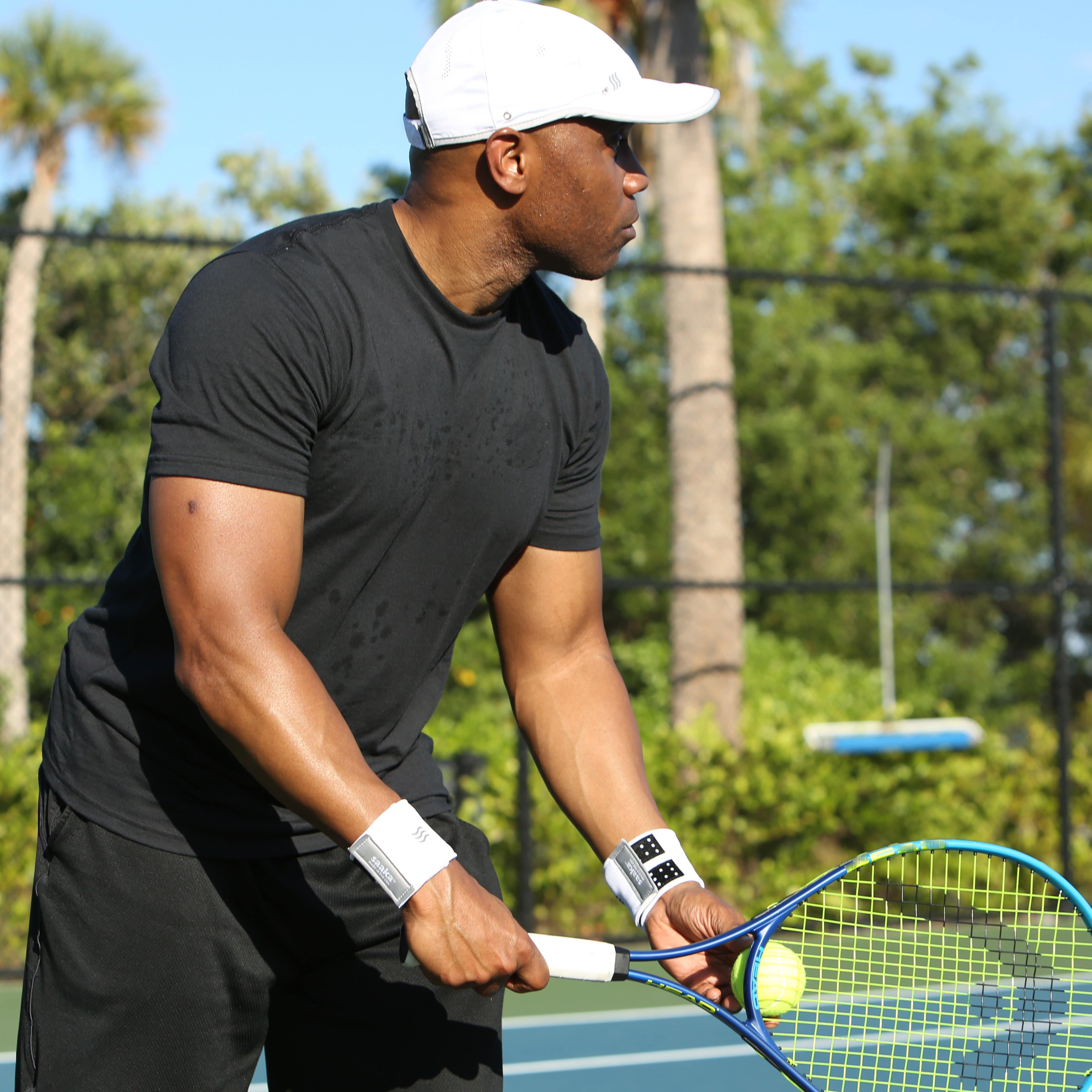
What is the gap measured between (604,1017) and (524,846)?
989mm

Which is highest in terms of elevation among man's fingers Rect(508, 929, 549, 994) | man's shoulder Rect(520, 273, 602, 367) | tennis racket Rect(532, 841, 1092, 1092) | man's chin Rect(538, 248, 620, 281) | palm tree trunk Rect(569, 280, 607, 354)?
palm tree trunk Rect(569, 280, 607, 354)

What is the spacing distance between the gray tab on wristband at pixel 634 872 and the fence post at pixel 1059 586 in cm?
490

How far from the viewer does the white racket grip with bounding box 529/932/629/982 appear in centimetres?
205

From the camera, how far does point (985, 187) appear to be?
23219 mm

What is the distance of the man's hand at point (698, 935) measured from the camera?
2.33 metres

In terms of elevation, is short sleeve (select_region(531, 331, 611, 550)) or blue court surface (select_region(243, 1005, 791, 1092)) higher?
short sleeve (select_region(531, 331, 611, 550))

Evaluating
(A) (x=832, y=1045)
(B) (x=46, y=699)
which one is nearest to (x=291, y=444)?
(A) (x=832, y=1045)

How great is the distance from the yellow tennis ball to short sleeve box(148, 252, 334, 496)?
3.52ft

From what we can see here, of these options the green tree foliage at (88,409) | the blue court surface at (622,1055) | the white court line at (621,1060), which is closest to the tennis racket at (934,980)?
the blue court surface at (622,1055)

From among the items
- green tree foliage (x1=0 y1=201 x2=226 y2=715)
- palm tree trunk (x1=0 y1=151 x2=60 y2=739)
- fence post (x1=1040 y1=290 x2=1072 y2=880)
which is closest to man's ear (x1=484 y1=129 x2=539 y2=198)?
fence post (x1=1040 y1=290 x2=1072 y2=880)

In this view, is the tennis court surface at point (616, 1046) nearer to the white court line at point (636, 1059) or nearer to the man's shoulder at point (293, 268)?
the white court line at point (636, 1059)

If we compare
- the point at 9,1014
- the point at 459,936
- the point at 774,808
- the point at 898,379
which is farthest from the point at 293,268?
the point at 898,379

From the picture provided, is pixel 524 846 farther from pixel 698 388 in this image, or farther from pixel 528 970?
pixel 528 970

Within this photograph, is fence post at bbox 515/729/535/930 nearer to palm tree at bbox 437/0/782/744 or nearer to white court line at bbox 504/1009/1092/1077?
white court line at bbox 504/1009/1092/1077
